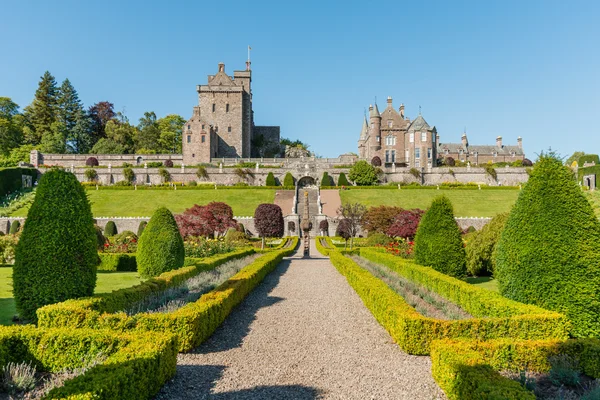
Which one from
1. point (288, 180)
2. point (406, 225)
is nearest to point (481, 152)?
point (288, 180)

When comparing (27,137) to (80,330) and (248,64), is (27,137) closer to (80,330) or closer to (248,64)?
(248,64)

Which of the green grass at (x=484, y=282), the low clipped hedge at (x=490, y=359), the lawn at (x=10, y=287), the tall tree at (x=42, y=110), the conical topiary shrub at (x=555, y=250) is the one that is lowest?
the green grass at (x=484, y=282)

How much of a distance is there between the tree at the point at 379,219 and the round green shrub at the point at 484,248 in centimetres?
1455

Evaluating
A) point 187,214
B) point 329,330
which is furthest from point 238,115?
point 329,330

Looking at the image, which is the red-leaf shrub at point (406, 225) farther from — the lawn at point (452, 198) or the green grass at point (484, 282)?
the lawn at point (452, 198)

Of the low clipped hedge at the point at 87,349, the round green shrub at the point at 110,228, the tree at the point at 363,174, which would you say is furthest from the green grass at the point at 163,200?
the low clipped hedge at the point at 87,349

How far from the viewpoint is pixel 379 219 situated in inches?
1225

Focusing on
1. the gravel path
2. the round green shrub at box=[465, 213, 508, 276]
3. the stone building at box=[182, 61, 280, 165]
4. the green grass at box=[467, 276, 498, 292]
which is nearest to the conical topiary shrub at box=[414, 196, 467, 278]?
the green grass at box=[467, 276, 498, 292]

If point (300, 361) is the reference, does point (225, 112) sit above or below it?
above

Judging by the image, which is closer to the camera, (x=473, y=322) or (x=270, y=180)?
(x=473, y=322)

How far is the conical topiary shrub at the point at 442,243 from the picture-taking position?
42.0 ft

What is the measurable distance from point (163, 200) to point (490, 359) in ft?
145

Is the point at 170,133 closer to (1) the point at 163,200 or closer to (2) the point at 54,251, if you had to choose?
(1) the point at 163,200

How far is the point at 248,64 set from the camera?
75.3m
